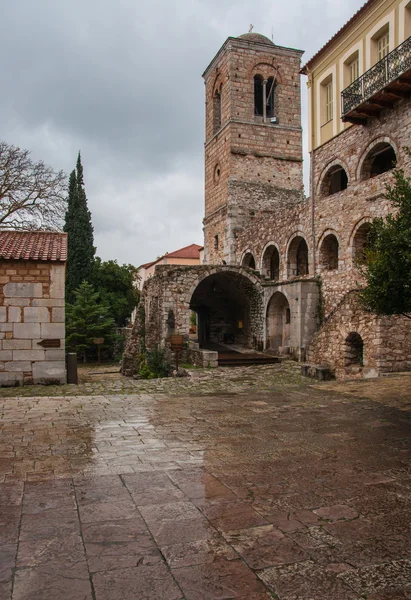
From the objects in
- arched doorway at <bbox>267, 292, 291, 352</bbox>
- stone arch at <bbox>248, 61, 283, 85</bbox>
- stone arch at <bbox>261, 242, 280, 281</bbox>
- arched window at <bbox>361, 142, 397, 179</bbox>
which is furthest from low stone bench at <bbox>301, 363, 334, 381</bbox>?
stone arch at <bbox>248, 61, 283, 85</bbox>

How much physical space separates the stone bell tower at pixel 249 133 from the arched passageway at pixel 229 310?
2452 mm

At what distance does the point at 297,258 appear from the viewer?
72.4ft

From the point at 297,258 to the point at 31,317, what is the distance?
12997mm

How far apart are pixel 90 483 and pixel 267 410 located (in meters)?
4.40

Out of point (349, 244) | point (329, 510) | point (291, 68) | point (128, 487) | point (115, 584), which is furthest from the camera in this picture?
point (291, 68)

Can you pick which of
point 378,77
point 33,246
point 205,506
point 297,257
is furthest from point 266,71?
point 205,506

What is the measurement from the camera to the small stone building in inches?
500

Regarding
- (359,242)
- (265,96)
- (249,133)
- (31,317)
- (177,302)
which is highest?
(265,96)

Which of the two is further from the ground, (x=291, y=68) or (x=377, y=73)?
(x=291, y=68)

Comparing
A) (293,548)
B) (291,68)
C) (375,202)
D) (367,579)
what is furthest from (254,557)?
(291,68)

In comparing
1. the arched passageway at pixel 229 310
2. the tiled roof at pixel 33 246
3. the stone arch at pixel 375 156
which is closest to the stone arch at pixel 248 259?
the arched passageway at pixel 229 310

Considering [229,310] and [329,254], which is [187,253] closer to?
[229,310]

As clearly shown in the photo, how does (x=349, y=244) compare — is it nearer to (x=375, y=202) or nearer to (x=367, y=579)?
(x=375, y=202)

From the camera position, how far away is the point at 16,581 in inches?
118
